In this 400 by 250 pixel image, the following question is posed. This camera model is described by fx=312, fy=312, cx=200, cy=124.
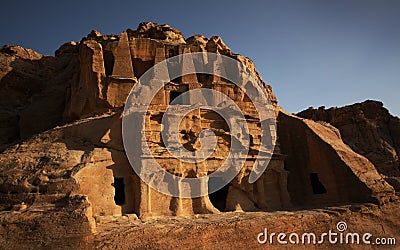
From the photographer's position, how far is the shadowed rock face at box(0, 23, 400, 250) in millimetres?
10398

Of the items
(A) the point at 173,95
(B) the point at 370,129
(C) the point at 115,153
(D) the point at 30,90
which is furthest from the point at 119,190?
(B) the point at 370,129

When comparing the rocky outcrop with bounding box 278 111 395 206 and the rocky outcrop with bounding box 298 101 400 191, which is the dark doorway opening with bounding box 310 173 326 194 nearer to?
the rocky outcrop with bounding box 278 111 395 206

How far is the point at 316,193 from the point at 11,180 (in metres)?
14.5

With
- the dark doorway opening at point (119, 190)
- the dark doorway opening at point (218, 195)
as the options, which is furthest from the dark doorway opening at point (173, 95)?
the dark doorway opening at point (119, 190)

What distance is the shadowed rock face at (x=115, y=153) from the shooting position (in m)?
10.4

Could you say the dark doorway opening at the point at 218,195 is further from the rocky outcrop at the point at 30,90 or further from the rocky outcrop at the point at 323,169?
the rocky outcrop at the point at 30,90

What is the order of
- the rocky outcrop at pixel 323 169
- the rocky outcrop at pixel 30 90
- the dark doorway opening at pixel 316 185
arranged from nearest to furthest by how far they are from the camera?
the rocky outcrop at pixel 323 169 < the dark doorway opening at pixel 316 185 < the rocky outcrop at pixel 30 90

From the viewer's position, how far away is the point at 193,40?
80.1ft

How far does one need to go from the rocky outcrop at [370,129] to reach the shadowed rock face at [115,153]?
45.3ft

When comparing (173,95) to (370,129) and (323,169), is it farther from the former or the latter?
(370,129)

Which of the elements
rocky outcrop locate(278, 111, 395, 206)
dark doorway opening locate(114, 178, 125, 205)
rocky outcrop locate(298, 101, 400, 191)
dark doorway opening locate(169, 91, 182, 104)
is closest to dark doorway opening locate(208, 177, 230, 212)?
rocky outcrop locate(278, 111, 395, 206)

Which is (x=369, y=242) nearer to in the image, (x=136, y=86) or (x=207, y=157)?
(x=207, y=157)

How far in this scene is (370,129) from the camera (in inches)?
1209

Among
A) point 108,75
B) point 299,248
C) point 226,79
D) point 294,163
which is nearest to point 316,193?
point 294,163
